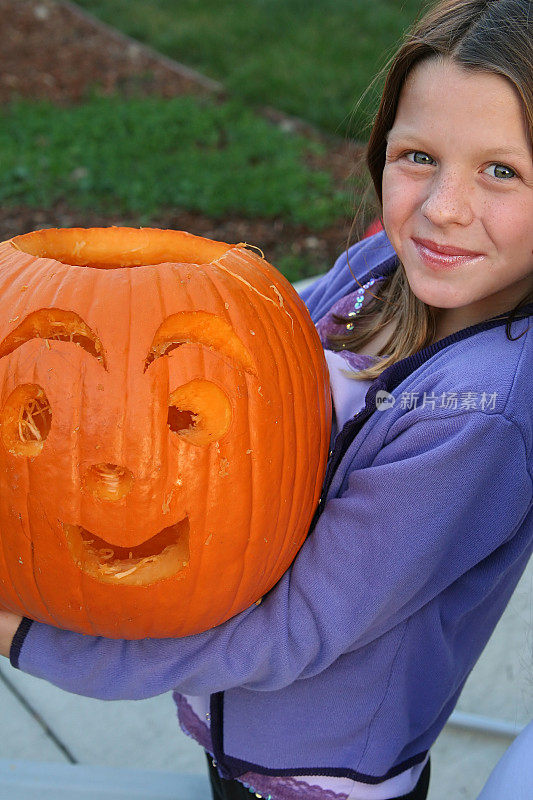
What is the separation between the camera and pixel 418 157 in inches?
53.6

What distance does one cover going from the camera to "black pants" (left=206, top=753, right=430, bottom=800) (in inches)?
63.5

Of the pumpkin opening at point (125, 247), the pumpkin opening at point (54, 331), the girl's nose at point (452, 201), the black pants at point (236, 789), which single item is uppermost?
→ the girl's nose at point (452, 201)

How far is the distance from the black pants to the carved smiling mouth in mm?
584

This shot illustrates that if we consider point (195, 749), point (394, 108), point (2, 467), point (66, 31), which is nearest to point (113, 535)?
point (2, 467)

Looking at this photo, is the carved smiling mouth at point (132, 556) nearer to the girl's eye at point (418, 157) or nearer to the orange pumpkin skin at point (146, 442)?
the orange pumpkin skin at point (146, 442)

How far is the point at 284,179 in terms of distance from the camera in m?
5.32

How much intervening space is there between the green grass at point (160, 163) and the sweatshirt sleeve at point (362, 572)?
381 centimetres

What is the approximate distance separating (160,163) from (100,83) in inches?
68.3

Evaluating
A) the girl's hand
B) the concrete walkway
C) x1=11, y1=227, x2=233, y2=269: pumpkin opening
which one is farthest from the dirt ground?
the girl's hand

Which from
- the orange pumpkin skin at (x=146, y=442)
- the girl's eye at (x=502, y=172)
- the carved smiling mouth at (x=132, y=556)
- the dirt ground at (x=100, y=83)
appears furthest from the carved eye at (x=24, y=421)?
the dirt ground at (x=100, y=83)

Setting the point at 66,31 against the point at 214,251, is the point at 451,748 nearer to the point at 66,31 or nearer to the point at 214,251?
the point at 214,251

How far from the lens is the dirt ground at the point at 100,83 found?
4.88m

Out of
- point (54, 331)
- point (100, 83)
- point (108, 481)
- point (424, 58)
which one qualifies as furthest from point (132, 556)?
point (100, 83)

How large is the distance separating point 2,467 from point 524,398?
76cm
